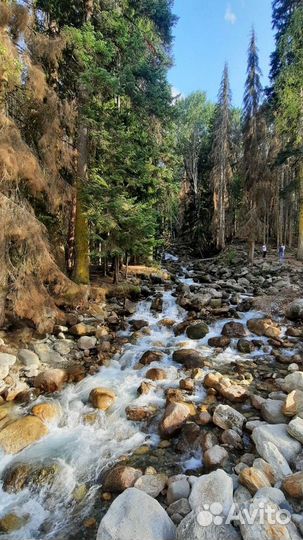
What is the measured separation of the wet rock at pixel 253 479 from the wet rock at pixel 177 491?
658 mm

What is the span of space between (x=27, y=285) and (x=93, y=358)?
7.54ft

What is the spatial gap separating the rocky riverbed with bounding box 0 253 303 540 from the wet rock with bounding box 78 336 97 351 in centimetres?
4

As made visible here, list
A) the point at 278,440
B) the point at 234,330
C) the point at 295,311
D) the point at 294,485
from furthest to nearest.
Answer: the point at 295,311, the point at 234,330, the point at 278,440, the point at 294,485

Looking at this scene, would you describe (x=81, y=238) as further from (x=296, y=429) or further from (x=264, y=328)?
(x=296, y=429)

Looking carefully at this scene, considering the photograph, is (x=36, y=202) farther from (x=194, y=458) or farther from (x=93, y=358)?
(x=194, y=458)

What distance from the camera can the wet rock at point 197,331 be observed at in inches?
337

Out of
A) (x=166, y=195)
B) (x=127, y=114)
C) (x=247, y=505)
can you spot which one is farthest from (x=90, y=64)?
(x=247, y=505)

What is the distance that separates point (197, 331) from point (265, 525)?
582cm

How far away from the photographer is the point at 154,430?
5.00m

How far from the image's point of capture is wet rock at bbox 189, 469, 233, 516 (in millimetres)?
3314

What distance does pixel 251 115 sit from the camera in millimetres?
17438

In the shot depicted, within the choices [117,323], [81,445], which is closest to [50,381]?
[81,445]

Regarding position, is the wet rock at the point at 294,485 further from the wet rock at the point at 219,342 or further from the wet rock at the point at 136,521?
the wet rock at the point at 219,342

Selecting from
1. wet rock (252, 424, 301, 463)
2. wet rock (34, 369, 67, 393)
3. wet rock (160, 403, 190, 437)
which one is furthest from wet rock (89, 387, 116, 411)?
wet rock (252, 424, 301, 463)
